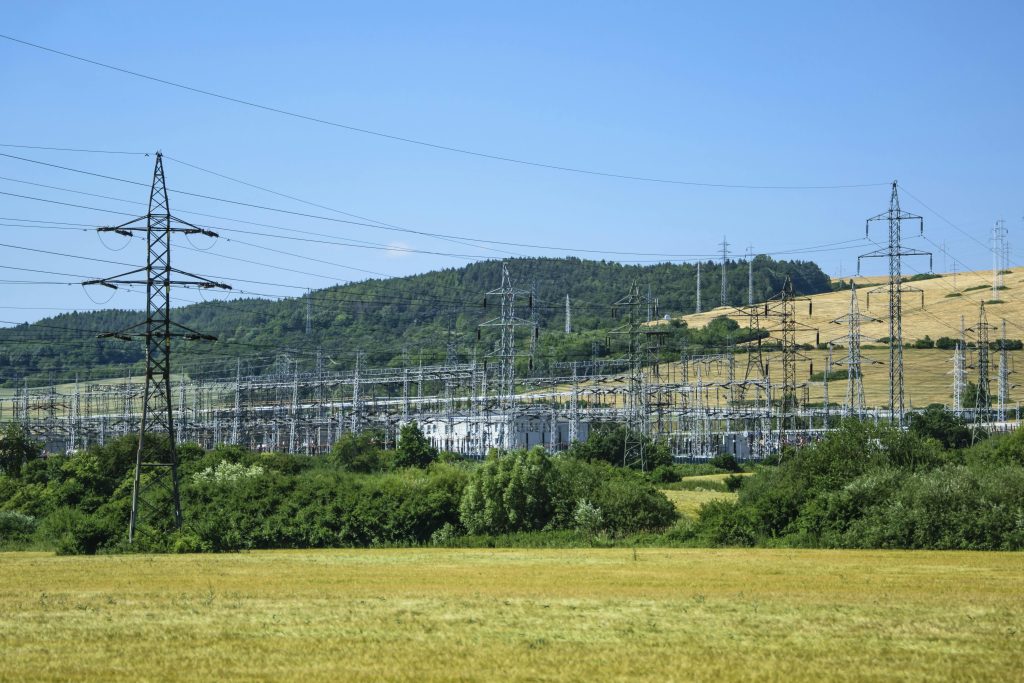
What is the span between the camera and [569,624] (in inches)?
941

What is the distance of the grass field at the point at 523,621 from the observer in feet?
62.1

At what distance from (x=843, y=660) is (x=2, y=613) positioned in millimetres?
17782

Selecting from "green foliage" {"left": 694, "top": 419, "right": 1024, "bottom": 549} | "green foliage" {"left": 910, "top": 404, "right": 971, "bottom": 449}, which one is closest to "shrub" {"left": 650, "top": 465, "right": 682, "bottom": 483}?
"green foliage" {"left": 910, "top": 404, "right": 971, "bottom": 449}

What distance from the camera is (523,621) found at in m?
24.3

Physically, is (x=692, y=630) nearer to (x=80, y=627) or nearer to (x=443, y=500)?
(x=80, y=627)

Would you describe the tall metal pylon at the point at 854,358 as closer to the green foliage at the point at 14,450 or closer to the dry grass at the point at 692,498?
the dry grass at the point at 692,498

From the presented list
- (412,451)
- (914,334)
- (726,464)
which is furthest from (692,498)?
(914,334)

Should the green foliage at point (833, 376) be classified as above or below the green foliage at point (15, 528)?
above

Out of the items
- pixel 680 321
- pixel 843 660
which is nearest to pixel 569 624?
pixel 843 660

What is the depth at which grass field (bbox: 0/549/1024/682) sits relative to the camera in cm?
1894

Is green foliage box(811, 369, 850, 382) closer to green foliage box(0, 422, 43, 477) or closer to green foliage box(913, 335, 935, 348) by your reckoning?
green foliage box(913, 335, 935, 348)

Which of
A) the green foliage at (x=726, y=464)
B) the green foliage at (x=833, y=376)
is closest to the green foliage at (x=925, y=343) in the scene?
the green foliage at (x=833, y=376)

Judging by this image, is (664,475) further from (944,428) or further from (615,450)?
(944,428)

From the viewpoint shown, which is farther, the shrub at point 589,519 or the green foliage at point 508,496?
the green foliage at point 508,496
